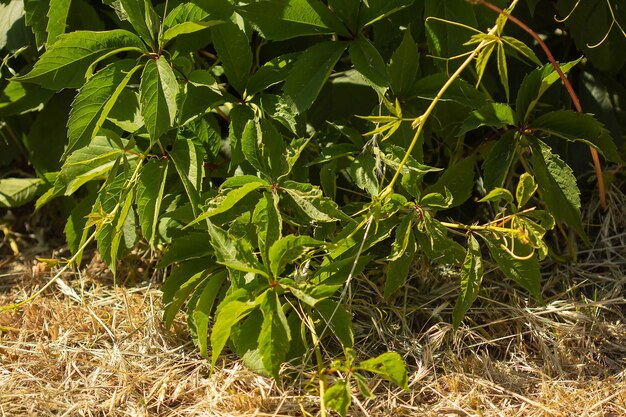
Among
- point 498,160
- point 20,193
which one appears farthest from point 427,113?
point 20,193

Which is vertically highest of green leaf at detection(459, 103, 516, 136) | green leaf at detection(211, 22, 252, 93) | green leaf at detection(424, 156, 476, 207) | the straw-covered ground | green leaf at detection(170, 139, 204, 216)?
green leaf at detection(211, 22, 252, 93)

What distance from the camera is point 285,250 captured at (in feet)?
4.33

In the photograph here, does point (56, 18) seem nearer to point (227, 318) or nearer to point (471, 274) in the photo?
point (227, 318)

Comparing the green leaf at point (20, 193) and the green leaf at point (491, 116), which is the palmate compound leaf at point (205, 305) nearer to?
the green leaf at point (491, 116)

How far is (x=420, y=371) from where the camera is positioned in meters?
1.52

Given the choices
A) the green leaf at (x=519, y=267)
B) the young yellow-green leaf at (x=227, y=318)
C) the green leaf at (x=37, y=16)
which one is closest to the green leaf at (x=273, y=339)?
the young yellow-green leaf at (x=227, y=318)

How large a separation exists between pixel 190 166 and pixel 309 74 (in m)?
0.27

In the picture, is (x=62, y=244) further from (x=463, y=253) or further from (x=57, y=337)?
(x=463, y=253)

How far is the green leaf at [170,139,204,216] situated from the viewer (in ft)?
4.89

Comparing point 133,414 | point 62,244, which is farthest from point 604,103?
point 62,244

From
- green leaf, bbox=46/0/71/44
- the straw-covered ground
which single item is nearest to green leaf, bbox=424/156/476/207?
the straw-covered ground

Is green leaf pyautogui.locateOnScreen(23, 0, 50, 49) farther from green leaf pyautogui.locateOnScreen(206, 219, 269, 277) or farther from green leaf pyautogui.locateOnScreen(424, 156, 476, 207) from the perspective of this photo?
green leaf pyautogui.locateOnScreen(424, 156, 476, 207)

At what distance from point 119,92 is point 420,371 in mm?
714

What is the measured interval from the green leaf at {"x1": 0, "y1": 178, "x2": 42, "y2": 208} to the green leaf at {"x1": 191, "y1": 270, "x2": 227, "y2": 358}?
26.1 inches
